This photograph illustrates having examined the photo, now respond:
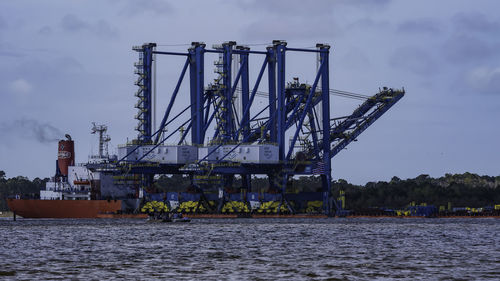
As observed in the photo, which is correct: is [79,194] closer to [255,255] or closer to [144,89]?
Result: [144,89]

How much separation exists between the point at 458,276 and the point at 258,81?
98018 mm

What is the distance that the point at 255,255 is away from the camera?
68562 mm

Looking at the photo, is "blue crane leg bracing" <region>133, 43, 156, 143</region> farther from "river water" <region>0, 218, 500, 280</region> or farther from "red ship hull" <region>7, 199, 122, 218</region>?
"river water" <region>0, 218, 500, 280</region>

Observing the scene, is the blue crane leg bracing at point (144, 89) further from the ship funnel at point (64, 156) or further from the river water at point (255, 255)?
the river water at point (255, 255)

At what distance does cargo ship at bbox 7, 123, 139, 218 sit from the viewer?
165875 mm

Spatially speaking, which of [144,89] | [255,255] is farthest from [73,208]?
[255,255]

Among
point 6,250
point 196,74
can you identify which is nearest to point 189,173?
point 196,74

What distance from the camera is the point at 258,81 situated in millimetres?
148750

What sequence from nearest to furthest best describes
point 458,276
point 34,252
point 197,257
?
point 458,276 < point 197,257 < point 34,252

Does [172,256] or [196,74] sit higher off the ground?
[196,74]

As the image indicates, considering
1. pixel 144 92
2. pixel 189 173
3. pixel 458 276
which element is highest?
pixel 144 92

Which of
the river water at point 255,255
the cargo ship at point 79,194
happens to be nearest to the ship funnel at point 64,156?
the cargo ship at point 79,194

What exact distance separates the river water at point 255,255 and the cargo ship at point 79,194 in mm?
63706

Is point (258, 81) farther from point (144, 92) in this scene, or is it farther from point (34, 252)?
point (34, 252)
